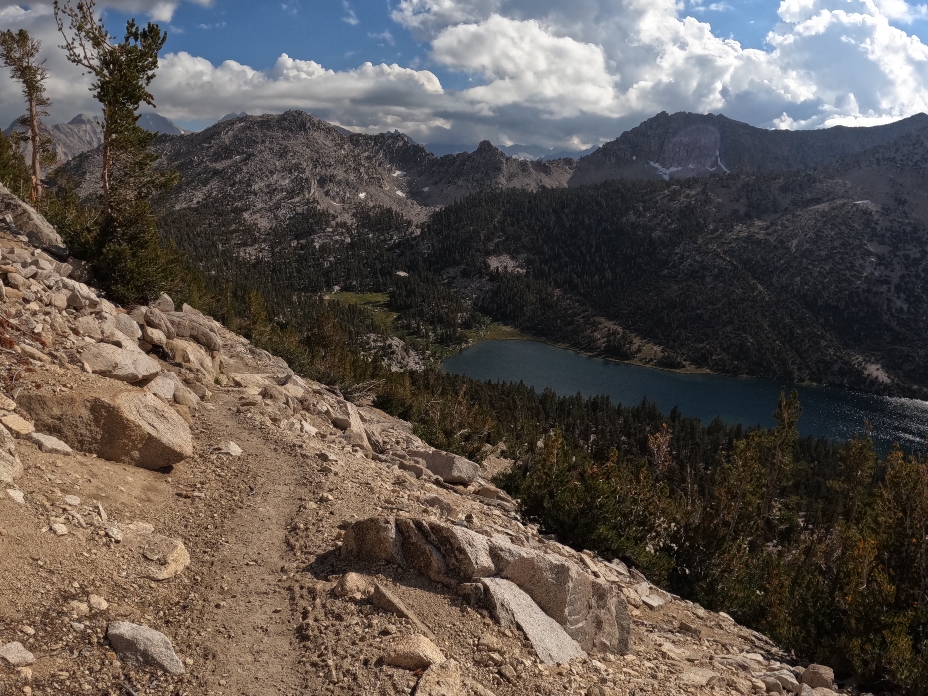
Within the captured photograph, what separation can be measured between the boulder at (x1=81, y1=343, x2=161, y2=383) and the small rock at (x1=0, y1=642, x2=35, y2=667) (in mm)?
9989

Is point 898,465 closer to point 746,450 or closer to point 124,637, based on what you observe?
point 746,450

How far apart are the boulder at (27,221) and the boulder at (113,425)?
54.6 feet

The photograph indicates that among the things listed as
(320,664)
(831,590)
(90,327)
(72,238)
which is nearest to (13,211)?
(72,238)

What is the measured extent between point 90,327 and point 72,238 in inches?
477

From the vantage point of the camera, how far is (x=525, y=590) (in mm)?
12062

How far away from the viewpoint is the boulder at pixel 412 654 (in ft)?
31.2

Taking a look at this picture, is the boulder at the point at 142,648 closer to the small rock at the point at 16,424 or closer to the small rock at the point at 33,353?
the small rock at the point at 16,424

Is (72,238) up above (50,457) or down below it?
above

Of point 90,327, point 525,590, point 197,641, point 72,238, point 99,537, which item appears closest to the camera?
point 197,641

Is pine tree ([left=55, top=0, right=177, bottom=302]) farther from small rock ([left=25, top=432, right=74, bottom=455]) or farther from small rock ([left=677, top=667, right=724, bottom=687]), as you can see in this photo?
small rock ([left=677, top=667, right=724, bottom=687])

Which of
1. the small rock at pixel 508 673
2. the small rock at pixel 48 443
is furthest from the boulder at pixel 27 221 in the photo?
the small rock at pixel 508 673

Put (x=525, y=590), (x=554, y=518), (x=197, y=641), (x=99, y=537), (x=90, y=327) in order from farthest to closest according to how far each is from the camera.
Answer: (x=554, y=518)
(x=90, y=327)
(x=525, y=590)
(x=99, y=537)
(x=197, y=641)

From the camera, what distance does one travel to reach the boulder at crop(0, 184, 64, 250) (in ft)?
86.5

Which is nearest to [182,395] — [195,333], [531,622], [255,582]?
[195,333]
